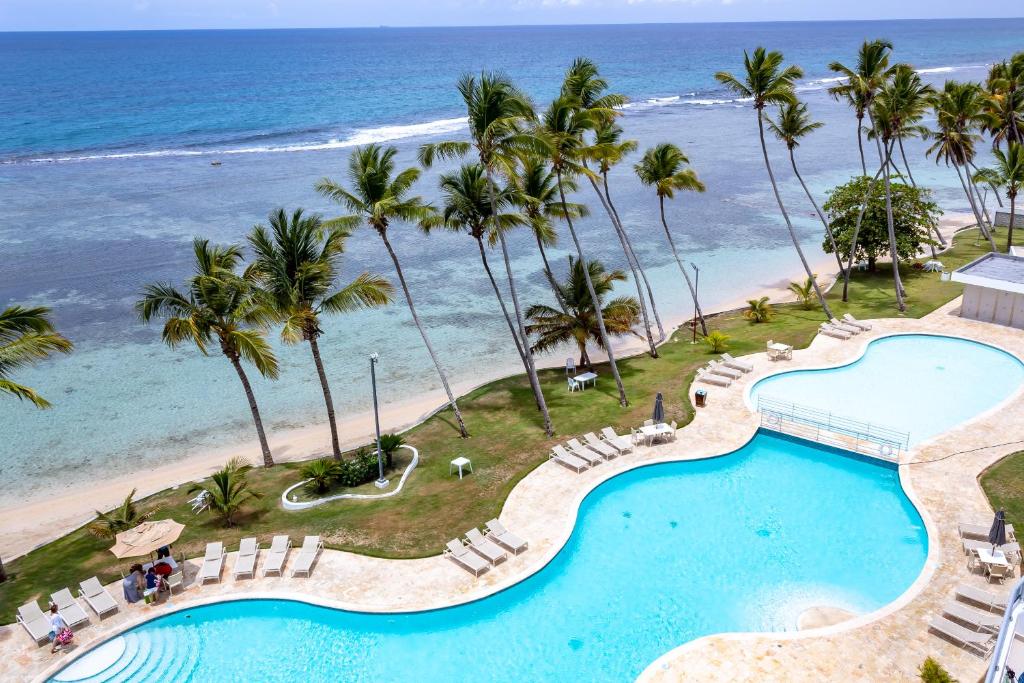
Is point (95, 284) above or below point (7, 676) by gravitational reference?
above

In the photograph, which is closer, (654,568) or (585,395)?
(654,568)

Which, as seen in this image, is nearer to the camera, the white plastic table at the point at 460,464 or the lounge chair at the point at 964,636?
the lounge chair at the point at 964,636

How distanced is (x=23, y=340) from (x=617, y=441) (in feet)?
55.1

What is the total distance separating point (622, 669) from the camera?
15.8 metres

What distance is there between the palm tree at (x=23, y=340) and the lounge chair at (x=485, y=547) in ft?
35.4

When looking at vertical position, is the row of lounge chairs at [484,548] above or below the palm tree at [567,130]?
below

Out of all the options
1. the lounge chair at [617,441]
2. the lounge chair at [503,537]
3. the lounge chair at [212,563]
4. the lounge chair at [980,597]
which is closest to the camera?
the lounge chair at [980,597]

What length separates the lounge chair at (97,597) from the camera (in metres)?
17.8

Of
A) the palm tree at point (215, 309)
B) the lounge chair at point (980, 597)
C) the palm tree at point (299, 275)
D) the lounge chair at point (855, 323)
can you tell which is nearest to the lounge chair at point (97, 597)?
the palm tree at point (215, 309)

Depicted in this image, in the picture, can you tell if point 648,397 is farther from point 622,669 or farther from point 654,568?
point 622,669

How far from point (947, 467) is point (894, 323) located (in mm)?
12973

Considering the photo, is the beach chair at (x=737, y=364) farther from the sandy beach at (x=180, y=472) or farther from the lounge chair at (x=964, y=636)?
the lounge chair at (x=964, y=636)

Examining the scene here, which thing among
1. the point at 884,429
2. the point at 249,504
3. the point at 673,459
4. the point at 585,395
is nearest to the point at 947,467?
the point at 884,429

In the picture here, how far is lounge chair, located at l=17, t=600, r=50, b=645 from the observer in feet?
55.6
